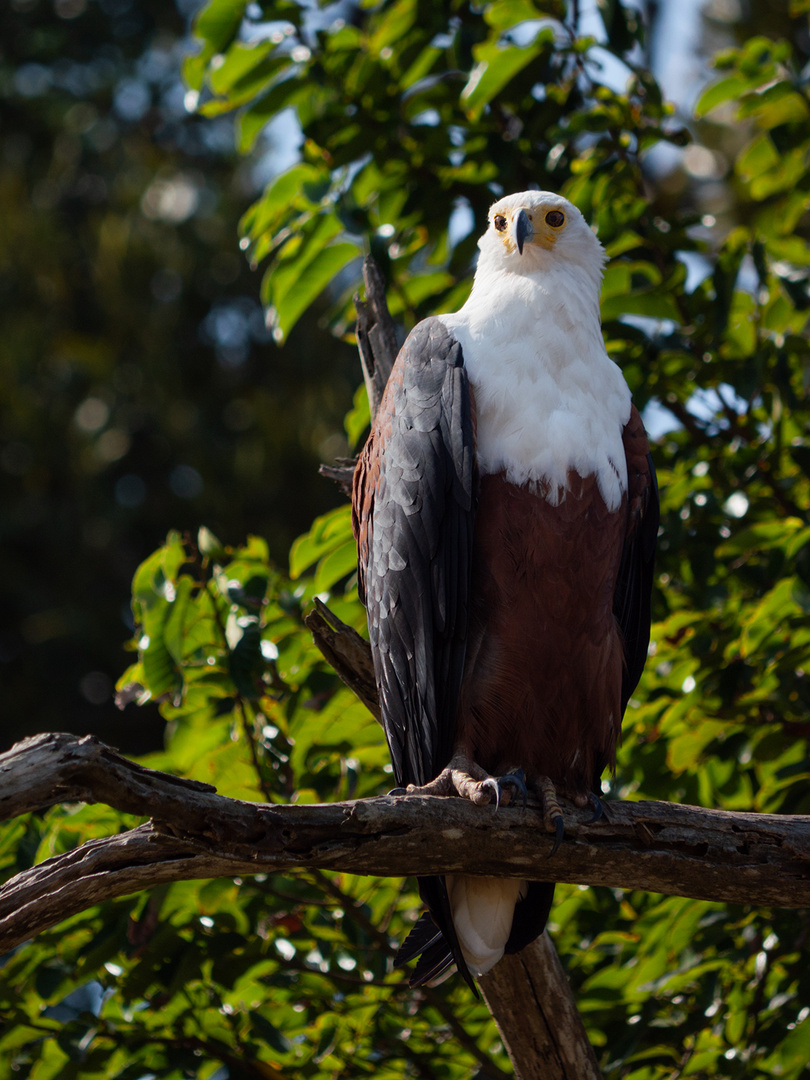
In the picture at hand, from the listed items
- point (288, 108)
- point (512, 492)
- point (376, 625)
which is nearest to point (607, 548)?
point (512, 492)

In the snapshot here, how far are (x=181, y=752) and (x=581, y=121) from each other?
2285 mm

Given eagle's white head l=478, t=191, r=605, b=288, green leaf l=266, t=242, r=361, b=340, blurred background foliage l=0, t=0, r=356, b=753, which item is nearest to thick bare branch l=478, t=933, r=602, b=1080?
eagle's white head l=478, t=191, r=605, b=288

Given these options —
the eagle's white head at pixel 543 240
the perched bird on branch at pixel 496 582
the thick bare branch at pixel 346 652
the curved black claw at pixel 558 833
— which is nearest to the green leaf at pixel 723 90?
the eagle's white head at pixel 543 240

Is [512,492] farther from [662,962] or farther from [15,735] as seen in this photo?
[15,735]

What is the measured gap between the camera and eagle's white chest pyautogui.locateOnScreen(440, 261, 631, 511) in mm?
2639

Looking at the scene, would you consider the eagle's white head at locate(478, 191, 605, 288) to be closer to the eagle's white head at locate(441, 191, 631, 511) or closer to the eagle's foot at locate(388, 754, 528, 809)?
the eagle's white head at locate(441, 191, 631, 511)

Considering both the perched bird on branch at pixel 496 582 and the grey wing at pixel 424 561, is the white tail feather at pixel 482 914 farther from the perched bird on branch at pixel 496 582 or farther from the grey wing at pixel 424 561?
the grey wing at pixel 424 561

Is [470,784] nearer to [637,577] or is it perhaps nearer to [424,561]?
[424,561]

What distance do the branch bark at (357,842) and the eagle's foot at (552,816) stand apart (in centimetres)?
2

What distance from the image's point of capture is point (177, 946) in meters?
2.81

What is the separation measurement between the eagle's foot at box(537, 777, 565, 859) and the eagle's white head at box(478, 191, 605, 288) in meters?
1.54

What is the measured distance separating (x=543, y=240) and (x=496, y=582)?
1.12 meters

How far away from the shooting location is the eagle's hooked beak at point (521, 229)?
2980 mm

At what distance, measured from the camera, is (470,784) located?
247 centimetres
